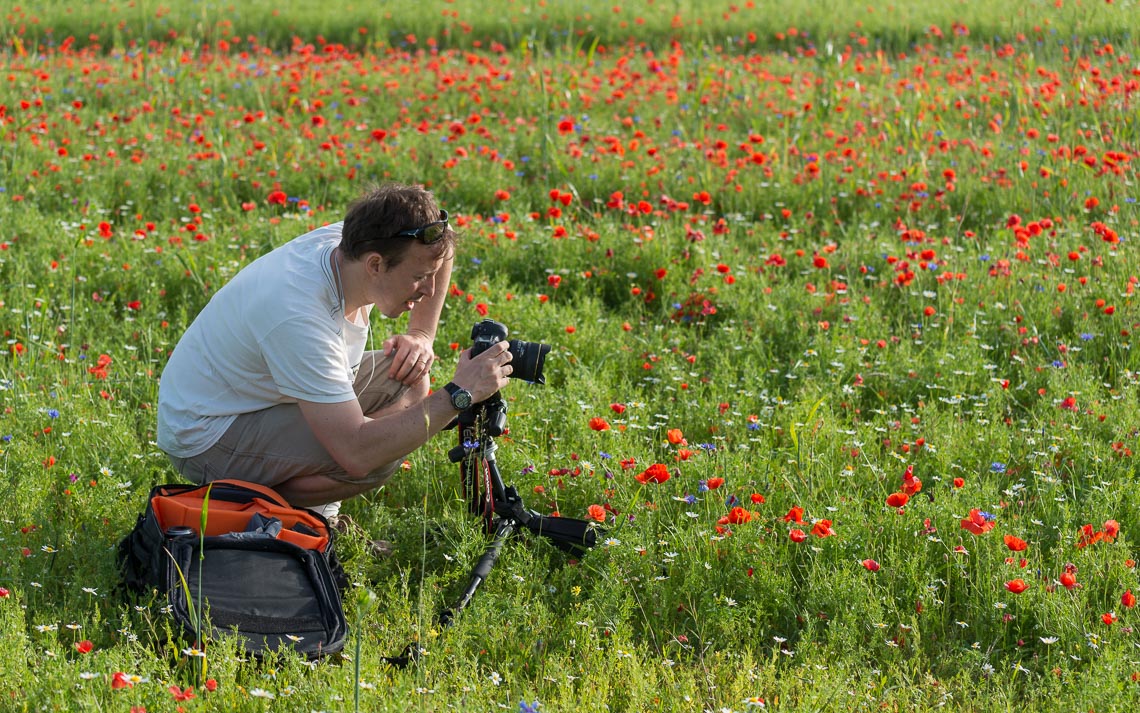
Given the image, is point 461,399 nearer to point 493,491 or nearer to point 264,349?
point 493,491

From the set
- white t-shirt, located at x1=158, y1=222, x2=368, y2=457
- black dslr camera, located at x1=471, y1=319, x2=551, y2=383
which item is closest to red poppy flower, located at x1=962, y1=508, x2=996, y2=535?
black dslr camera, located at x1=471, y1=319, x2=551, y2=383

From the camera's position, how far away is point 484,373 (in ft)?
11.2

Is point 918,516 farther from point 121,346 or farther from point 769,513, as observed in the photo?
point 121,346

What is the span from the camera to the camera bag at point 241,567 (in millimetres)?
3055

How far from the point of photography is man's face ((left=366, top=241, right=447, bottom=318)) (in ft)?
11.2

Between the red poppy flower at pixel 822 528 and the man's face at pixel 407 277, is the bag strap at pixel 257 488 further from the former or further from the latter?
the red poppy flower at pixel 822 528

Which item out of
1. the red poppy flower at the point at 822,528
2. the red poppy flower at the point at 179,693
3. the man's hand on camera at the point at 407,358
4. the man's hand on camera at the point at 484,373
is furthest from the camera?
the man's hand on camera at the point at 407,358

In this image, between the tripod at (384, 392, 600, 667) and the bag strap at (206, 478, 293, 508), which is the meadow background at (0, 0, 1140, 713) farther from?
the bag strap at (206, 478, 293, 508)

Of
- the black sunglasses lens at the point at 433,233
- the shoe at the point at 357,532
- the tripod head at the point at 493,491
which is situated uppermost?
the black sunglasses lens at the point at 433,233

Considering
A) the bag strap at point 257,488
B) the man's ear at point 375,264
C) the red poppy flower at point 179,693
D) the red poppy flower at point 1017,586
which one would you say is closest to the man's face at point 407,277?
the man's ear at point 375,264

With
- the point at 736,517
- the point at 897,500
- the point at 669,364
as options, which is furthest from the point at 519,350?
the point at 669,364

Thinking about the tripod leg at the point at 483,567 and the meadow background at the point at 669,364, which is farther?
the tripod leg at the point at 483,567

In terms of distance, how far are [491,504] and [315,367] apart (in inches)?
29.6

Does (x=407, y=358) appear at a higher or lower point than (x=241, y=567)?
higher
